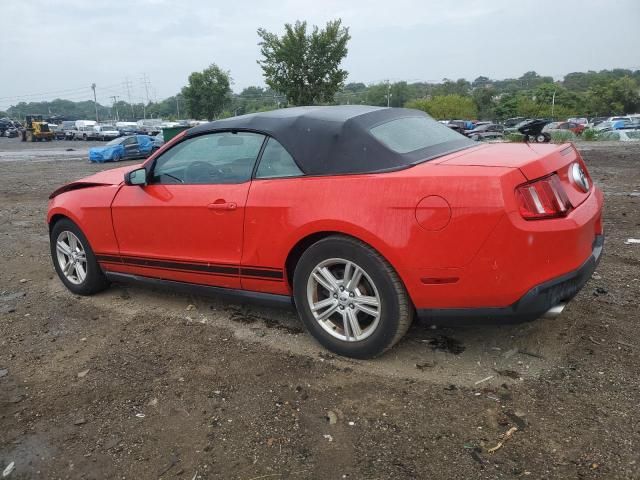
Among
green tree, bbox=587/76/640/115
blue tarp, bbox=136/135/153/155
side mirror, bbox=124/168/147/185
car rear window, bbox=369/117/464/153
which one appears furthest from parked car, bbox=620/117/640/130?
green tree, bbox=587/76/640/115

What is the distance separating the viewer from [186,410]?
2797mm

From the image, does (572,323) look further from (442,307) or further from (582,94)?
(582,94)

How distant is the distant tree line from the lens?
95.8ft

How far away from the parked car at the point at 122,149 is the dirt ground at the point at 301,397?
773 inches

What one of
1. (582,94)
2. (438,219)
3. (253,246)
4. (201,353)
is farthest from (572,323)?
(582,94)

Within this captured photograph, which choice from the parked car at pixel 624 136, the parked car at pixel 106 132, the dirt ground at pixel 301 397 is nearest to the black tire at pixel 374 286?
the dirt ground at pixel 301 397

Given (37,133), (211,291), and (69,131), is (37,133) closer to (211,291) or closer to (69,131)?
(69,131)

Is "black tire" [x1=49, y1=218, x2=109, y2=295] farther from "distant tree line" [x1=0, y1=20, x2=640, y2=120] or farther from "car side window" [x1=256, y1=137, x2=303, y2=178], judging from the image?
"distant tree line" [x1=0, y1=20, x2=640, y2=120]

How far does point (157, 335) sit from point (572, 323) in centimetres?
287

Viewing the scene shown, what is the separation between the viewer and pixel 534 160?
282 cm

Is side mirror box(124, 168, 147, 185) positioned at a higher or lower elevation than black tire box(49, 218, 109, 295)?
higher

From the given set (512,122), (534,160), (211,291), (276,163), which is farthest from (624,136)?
(512,122)

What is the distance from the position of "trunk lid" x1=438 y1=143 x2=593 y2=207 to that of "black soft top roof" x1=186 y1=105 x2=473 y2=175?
0.24m

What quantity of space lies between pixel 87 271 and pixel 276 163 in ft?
7.24
